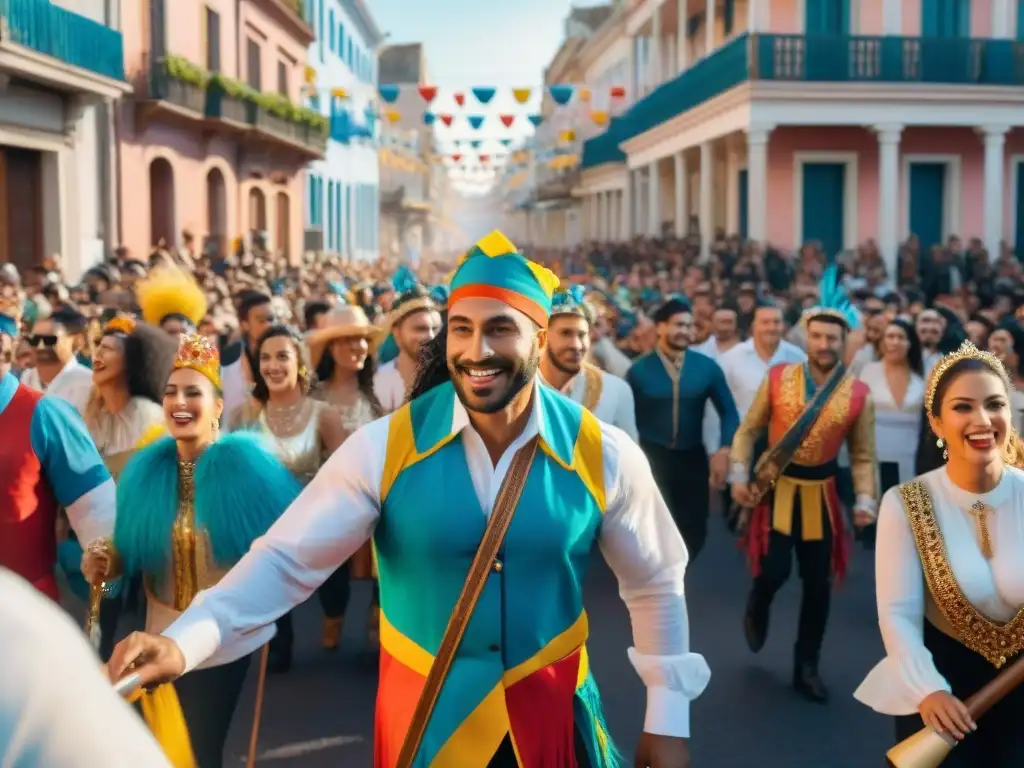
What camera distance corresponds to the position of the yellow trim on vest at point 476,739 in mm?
3096

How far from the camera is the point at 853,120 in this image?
933 inches

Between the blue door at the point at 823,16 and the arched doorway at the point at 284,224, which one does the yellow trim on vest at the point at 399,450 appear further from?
the arched doorway at the point at 284,224

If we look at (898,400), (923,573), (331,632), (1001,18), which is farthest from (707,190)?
(923,573)

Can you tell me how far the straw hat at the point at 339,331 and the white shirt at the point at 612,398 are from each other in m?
1.05

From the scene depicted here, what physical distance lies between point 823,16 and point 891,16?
149cm

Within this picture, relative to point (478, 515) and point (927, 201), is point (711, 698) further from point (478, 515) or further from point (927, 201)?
point (927, 201)

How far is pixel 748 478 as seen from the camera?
7.10m

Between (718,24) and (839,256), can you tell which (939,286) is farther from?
(718,24)

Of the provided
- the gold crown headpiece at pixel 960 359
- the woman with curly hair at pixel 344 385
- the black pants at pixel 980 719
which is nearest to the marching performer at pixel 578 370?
the woman with curly hair at pixel 344 385

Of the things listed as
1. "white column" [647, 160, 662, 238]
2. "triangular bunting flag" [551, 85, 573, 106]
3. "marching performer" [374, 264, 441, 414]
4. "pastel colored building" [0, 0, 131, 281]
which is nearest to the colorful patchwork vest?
"marching performer" [374, 264, 441, 414]

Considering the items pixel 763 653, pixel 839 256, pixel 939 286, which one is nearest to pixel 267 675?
pixel 763 653

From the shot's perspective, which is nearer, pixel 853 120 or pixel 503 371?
pixel 503 371

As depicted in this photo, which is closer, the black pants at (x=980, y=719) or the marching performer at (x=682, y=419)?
the black pants at (x=980, y=719)

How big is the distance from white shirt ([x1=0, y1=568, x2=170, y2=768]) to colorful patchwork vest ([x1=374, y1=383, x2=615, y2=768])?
6.33 ft
